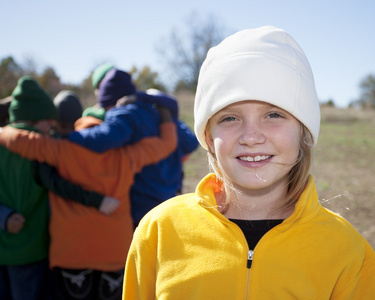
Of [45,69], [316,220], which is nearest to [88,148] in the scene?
[316,220]

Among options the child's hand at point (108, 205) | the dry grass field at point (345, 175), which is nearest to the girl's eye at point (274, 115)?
the dry grass field at point (345, 175)

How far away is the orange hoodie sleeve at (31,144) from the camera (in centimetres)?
248

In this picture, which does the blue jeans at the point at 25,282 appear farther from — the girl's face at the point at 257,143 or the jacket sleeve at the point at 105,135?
the girl's face at the point at 257,143

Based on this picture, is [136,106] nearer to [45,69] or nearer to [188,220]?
[188,220]

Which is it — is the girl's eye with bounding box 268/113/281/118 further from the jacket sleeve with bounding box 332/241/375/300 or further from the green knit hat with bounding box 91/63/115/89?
the green knit hat with bounding box 91/63/115/89

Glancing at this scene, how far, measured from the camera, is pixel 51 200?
268 cm

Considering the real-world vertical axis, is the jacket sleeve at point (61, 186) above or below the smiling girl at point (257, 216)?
below

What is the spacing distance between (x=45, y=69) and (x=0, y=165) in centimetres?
3054

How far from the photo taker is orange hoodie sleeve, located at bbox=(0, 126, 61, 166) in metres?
2.48

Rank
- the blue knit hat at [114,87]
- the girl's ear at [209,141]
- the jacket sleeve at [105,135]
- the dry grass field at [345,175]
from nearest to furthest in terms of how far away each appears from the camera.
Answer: the girl's ear at [209,141] < the jacket sleeve at [105,135] < the blue knit hat at [114,87] < the dry grass field at [345,175]

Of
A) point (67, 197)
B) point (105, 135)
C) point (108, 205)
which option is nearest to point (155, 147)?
point (105, 135)

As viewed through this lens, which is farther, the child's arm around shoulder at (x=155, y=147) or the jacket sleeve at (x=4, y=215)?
the child's arm around shoulder at (x=155, y=147)

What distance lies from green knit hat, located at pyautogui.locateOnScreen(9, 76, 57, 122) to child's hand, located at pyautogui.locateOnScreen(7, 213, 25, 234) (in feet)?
2.37

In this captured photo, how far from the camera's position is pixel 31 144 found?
250 centimetres
